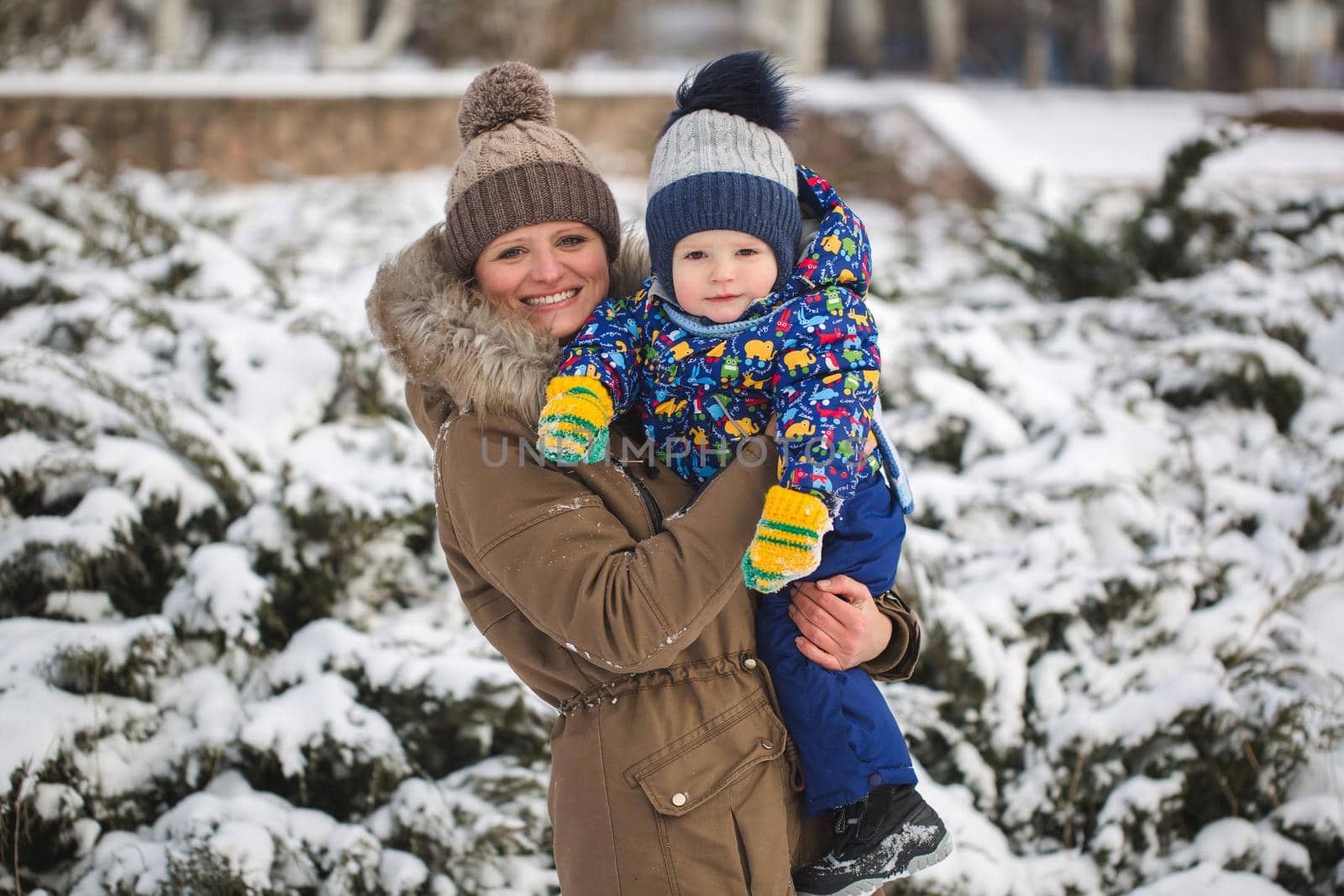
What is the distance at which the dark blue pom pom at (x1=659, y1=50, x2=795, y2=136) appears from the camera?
5.29 feet

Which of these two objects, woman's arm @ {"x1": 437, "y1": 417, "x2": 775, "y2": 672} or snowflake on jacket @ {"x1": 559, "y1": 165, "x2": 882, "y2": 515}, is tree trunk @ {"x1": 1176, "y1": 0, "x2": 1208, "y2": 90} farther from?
woman's arm @ {"x1": 437, "y1": 417, "x2": 775, "y2": 672}

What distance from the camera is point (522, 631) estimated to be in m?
1.54

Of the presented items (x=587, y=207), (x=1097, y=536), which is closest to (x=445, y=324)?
(x=587, y=207)

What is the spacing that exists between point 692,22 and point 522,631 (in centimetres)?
1569

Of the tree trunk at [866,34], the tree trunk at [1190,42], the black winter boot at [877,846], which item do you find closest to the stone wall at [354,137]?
the black winter boot at [877,846]

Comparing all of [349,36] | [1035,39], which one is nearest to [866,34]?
[1035,39]

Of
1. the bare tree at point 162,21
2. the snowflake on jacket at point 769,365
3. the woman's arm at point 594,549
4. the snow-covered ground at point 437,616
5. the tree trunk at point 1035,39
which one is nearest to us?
the woman's arm at point 594,549

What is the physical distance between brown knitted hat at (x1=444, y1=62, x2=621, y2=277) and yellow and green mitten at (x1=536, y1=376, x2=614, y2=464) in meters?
0.33

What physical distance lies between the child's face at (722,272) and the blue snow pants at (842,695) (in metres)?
0.38

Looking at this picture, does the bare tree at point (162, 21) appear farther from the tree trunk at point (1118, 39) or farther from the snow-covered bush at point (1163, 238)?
the tree trunk at point (1118, 39)

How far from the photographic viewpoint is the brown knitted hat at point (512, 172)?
1.65 m

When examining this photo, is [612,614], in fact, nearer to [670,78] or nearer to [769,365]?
[769,365]

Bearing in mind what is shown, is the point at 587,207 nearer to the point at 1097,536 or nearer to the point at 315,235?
the point at 1097,536

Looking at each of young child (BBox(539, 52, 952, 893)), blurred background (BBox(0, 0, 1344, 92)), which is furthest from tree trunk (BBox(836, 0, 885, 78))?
young child (BBox(539, 52, 952, 893))
